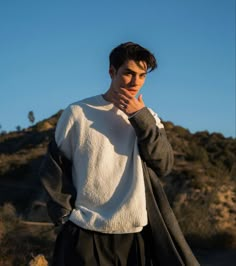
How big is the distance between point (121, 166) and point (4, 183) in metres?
28.1

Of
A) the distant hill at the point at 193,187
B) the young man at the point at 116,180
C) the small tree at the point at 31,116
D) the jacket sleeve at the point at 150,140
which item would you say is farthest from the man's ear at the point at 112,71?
the small tree at the point at 31,116

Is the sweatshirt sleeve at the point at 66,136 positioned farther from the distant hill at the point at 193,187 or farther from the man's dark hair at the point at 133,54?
the distant hill at the point at 193,187

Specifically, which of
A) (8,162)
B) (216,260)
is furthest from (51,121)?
(216,260)

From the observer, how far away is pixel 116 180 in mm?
3379

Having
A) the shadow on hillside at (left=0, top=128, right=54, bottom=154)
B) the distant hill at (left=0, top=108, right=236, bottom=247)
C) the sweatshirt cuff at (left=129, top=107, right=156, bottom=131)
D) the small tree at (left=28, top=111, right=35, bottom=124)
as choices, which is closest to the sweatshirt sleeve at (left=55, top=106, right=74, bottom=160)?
the sweatshirt cuff at (left=129, top=107, right=156, bottom=131)

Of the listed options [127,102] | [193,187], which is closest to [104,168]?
[127,102]

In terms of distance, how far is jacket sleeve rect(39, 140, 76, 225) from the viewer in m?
3.37

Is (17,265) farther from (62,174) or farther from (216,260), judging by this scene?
(62,174)

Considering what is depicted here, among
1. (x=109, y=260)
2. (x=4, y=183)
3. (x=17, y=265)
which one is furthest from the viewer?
(x=4, y=183)

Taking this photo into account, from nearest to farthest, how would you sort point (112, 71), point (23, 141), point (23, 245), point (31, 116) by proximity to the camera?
1. point (112, 71)
2. point (23, 245)
3. point (23, 141)
4. point (31, 116)

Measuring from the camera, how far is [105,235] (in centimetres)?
334

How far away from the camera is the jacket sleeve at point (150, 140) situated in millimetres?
3268

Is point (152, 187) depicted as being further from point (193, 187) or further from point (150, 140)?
point (193, 187)

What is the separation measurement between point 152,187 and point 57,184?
56 centimetres
